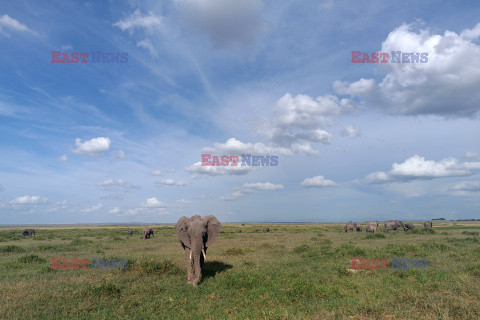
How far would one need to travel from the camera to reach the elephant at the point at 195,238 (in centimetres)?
1277

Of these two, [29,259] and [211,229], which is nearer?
[211,229]

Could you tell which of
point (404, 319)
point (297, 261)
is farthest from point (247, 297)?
point (297, 261)

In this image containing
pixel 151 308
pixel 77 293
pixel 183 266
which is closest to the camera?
pixel 151 308

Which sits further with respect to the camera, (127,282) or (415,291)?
(127,282)

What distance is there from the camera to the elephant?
12.8 m

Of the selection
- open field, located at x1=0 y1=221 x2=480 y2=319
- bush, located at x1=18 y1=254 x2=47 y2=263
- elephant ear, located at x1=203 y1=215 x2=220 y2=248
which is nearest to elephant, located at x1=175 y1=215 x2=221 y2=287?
elephant ear, located at x1=203 y1=215 x2=220 y2=248

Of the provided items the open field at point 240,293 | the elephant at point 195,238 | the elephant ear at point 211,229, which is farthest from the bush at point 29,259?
the elephant ear at point 211,229

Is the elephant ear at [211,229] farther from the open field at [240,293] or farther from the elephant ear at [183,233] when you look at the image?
the open field at [240,293]

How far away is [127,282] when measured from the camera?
40.4ft

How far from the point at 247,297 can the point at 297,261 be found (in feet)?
27.4

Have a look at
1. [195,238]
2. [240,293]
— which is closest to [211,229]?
[195,238]

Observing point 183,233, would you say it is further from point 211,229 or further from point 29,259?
point 29,259

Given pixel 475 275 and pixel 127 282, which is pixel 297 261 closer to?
pixel 475 275

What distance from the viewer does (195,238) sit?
42.8ft
